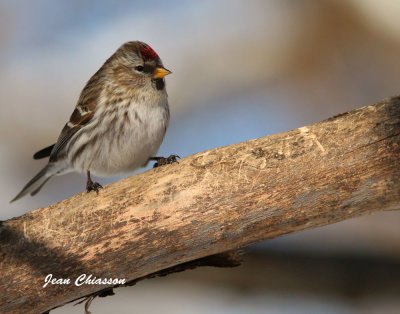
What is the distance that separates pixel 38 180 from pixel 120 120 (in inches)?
28.0

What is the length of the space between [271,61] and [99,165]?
1.72 m

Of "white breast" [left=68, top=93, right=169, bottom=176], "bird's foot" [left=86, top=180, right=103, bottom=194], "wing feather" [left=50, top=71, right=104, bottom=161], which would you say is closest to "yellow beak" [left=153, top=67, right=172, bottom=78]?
"white breast" [left=68, top=93, right=169, bottom=176]

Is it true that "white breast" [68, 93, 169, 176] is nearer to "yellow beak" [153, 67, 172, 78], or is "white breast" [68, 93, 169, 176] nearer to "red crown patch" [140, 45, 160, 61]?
"yellow beak" [153, 67, 172, 78]

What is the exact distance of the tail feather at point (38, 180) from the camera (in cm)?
319

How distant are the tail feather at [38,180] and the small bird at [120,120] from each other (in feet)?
0.35

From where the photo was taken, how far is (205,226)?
2.20 meters

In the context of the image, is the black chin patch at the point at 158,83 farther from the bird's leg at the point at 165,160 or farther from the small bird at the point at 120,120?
the bird's leg at the point at 165,160

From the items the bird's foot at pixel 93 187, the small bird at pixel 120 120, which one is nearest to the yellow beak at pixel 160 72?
the small bird at pixel 120 120

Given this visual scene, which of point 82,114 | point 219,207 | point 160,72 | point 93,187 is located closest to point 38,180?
point 82,114

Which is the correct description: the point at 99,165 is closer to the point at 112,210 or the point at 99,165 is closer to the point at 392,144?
the point at 112,210

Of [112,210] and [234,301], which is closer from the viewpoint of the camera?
[112,210]

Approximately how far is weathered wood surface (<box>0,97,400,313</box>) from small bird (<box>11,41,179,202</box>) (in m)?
0.54

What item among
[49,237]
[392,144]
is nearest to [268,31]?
[392,144]

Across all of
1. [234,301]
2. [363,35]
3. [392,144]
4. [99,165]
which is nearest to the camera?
[392,144]
